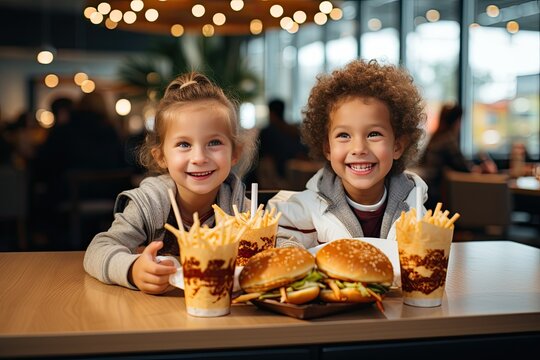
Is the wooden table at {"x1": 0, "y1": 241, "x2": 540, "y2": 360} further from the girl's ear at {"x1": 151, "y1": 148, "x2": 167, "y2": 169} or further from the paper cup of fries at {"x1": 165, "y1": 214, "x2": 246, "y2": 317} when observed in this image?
the girl's ear at {"x1": 151, "y1": 148, "x2": 167, "y2": 169}

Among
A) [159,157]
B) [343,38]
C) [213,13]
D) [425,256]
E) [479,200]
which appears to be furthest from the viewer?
[343,38]

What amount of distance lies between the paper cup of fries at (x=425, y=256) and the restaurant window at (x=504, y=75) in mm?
6333

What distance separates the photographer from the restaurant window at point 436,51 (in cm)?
783

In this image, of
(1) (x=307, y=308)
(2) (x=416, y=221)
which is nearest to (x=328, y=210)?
(2) (x=416, y=221)

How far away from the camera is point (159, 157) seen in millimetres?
1934

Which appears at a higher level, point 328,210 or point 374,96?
point 374,96

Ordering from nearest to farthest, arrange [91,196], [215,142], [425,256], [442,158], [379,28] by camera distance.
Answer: [425,256]
[215,142]
[442,158]
[91,196]
[379,28]

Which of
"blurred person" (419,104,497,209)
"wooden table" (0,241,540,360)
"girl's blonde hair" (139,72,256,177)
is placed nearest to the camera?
"wooden table" (0,241,540,360)

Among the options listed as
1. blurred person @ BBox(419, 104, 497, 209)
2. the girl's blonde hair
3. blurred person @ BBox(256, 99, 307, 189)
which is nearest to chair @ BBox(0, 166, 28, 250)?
blurred person @ BBox(256, 99, 307, 189)

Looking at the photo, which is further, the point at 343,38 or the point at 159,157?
the point at 343,38

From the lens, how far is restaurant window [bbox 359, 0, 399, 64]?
8.81m

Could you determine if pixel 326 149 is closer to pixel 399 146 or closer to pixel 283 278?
pixel 399 146

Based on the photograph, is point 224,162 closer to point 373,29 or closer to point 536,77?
point 536,77

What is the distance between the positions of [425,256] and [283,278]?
0.26 meters
